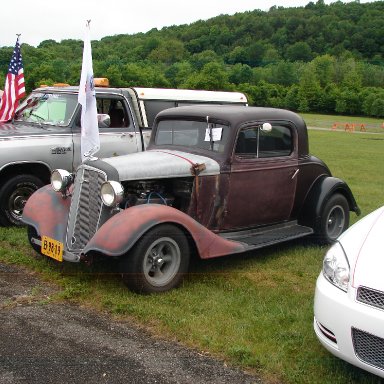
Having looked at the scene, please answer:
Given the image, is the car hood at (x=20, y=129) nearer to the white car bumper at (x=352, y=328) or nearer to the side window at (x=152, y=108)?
the side window at (x=152, y=108)

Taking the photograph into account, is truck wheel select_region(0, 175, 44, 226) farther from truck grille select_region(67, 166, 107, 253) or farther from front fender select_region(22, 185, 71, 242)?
truck grille select_region(67, 166, 107, 253)

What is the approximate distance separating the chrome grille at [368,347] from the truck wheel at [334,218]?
12.1 feet

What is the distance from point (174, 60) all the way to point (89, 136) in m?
86.4

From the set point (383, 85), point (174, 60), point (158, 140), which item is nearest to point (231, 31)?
point (174, 60)

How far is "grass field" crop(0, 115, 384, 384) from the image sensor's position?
149 inches

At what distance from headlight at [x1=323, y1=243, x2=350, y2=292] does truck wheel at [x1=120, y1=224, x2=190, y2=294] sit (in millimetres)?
1727

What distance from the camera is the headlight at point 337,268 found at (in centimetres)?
345

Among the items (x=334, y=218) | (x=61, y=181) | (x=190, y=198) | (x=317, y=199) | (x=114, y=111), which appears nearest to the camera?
(x=190, y=198)

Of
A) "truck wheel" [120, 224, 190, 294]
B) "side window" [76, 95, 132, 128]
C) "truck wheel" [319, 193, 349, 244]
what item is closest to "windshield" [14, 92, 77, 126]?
"side window" [76, 95, 132, 128]

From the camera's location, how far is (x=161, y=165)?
5.52m

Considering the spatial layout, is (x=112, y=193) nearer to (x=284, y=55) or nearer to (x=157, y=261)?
(x=157, y=261)

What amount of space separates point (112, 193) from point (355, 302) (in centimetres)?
258

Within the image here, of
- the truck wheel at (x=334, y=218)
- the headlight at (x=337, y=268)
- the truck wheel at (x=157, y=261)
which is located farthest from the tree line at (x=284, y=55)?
the headlight at (x=337, y=268)

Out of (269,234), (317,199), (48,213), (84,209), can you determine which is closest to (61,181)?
(48,213)
